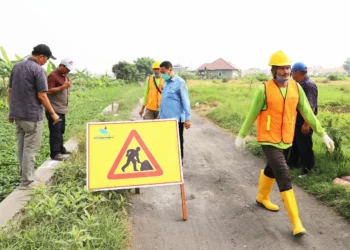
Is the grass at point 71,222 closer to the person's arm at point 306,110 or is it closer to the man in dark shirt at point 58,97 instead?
the man in dark shirt at point 58,97

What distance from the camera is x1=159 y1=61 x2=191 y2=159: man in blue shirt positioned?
551cm

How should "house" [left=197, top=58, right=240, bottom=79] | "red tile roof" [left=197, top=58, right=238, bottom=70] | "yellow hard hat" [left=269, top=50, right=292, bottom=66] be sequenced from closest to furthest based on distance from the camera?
"yellow hard hat" [left=269, top=50, right=292, bottom=66], "house" [left=197, top=58, right=240, bottom=79], "red tile roof" [left=197, top=58, right=238, bottom=70]

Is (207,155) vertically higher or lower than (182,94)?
lower

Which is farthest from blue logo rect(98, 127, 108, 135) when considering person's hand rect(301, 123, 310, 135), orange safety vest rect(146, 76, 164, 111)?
person's hand rect(301, 123, 310, 135)

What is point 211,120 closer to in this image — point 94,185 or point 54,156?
point 54,156

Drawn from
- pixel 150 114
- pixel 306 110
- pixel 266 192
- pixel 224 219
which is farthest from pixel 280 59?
pixel 150 114

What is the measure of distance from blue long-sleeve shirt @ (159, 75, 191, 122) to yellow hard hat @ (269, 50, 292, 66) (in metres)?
2.06

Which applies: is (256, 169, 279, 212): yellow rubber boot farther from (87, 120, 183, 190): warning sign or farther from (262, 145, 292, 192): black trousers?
(87, 120, 183, 190): warning sign

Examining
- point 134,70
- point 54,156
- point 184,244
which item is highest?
point 134,70

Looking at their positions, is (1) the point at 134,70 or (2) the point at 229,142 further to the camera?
(1) the point at 134,70

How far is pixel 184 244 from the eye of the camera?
3.45 meters

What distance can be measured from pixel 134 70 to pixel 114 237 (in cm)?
4916

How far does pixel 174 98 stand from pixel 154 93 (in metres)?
1.24

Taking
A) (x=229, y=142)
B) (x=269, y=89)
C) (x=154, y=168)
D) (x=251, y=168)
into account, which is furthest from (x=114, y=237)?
(x=229, y=142)
